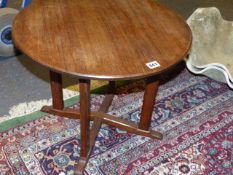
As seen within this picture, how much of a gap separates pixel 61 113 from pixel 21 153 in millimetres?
341

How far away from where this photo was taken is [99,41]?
129 cm

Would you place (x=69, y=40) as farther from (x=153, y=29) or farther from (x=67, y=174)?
(x=67, y=174)

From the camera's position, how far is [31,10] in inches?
57.9

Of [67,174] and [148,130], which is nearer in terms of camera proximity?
[67,174]

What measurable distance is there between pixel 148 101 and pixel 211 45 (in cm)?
104

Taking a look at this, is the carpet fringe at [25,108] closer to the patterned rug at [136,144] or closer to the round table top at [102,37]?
the patterned rug at [136,144]

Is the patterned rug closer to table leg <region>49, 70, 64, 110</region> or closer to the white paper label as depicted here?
table leg <region>49, 70, 64, 110</region>

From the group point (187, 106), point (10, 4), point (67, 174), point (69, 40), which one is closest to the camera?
point (69, 40)

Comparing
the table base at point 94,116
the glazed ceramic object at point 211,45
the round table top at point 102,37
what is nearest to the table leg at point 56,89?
the table base at point 94,116

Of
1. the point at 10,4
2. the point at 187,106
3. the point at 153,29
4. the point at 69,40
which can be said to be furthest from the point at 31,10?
the point at 10,4

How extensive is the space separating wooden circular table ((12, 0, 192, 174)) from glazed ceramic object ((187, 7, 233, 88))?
26.2 inches

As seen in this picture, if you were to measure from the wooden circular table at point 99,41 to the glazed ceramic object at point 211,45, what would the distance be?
665 mm

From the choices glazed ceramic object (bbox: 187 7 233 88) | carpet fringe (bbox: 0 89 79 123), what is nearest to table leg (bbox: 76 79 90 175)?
carpet fringe (bbox: 0 89 79 123)

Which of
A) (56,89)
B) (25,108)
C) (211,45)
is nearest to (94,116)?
(56,89)
